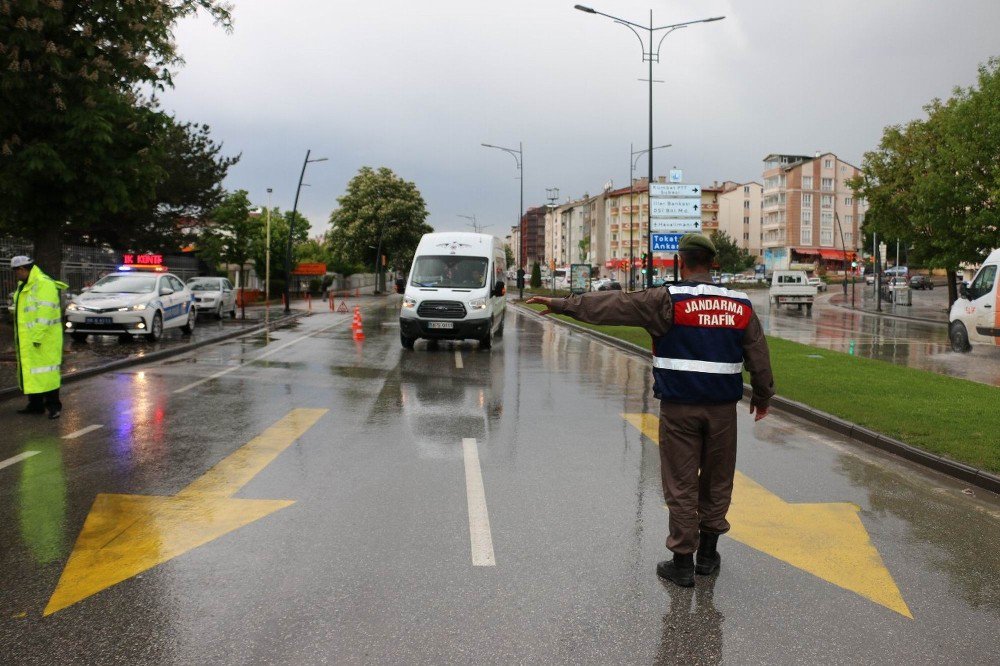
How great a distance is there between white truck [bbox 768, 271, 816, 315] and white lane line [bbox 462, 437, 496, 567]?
131 feet

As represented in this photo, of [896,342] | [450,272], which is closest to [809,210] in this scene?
[896,342]

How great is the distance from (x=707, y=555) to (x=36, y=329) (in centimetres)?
771

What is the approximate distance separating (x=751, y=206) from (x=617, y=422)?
117m

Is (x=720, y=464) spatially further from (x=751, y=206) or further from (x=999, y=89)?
(x=751, y=206)

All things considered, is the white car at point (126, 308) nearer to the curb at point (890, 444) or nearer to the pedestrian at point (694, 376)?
the curb at point (890, 444)

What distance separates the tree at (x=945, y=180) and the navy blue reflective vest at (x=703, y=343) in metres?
29.2

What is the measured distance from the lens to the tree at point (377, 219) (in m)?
84.4

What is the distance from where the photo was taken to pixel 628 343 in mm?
20641

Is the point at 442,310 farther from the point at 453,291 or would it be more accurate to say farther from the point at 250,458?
the point at 250,458

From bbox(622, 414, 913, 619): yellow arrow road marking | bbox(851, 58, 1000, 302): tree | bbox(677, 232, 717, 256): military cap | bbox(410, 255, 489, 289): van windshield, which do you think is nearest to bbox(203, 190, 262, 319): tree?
bbox(410, 255, 489, 289): van windshield

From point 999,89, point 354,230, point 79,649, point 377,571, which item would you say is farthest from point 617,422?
point 354,230

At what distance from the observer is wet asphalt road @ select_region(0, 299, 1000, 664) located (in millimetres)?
3652

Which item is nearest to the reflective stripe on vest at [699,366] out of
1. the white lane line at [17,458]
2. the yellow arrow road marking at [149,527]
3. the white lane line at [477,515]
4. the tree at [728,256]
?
the white lane line at [477,515]

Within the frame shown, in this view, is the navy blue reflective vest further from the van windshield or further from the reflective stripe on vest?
the van windshield
